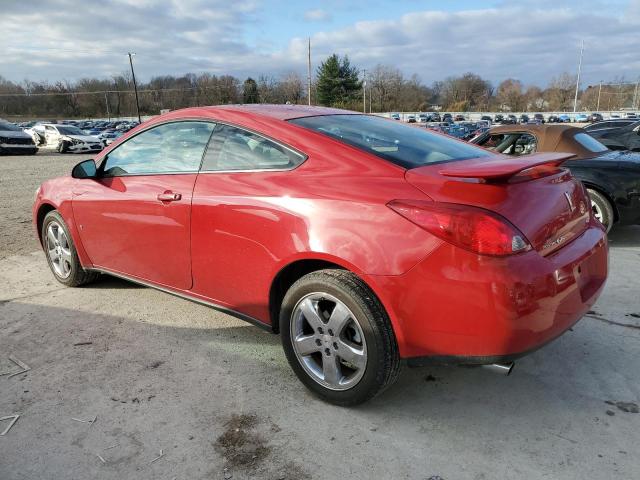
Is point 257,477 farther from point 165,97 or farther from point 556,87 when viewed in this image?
point 556,87

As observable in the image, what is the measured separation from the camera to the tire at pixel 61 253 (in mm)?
4289

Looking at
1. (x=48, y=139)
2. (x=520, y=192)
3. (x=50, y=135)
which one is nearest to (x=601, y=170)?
(x=520, y=192)

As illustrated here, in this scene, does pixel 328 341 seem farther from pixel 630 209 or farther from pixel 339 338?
pixel 630 209

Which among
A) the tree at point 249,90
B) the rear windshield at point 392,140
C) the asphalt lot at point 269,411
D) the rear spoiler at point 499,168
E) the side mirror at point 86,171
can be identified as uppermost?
the tree at point 249,90

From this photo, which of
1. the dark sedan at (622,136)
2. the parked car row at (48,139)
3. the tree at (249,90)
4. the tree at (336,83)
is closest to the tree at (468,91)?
the tree at (336,83)

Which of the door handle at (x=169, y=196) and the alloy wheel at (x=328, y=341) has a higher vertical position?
the door handle at (x=169, y=196)

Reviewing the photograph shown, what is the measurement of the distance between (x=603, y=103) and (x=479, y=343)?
112 m

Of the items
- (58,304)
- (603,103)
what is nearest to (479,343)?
(58,304)

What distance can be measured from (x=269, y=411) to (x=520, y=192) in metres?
1.67

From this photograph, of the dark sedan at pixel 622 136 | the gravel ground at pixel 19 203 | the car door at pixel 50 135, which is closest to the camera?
the gravel ground at pixel 19 203

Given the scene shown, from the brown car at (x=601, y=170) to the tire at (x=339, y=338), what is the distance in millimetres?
3847

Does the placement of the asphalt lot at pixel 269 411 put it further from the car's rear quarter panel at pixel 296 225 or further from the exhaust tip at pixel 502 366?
the car's rear quarter panel at pixel 296 225

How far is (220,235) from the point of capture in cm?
292

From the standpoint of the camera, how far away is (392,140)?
2.95m
